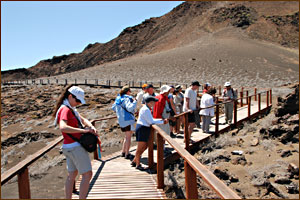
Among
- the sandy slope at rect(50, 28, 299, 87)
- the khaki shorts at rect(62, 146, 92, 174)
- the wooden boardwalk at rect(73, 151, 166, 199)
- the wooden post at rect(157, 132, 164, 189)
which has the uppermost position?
the sandy slope at rect(50, 28, 299, 87)

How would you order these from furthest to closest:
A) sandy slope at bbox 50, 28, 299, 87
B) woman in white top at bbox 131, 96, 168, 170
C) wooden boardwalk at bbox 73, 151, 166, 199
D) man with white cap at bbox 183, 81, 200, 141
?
sandy slope at bbox 50, 28, 299, 87 → man with white cap at bbox 183, 81, 200, 141 → woman in white top at bbox 131, 96, 168, 170 → wooden boardwalk at bbox 73, 151, 166, 199

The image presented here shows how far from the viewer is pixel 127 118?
5.63 meters

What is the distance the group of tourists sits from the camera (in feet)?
10.9

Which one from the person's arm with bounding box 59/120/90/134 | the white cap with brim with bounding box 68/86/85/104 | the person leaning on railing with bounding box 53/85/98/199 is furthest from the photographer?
the white cap with brim with bounding box 68/86/85/104

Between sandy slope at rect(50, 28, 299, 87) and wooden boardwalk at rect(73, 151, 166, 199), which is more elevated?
sandy slope at rect(50, 28, 299, 87)

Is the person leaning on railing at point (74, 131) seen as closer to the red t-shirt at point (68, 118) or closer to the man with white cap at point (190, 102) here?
the red t-shirt at point (68, 118)

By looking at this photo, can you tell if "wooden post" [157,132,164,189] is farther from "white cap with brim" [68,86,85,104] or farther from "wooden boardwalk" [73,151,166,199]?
"white cap with brim" [68,86,85,104]

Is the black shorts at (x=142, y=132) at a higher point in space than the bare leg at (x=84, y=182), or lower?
higher

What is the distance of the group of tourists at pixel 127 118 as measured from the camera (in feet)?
10.9

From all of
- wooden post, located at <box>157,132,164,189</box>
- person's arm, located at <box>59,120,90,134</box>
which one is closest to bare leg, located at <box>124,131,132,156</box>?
wooden post, located at <box>157,132,164,189</box>

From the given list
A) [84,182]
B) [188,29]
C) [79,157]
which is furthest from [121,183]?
[188,29]

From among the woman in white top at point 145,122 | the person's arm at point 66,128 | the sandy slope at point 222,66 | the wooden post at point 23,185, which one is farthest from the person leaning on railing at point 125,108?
the sandy slope at point 222,66

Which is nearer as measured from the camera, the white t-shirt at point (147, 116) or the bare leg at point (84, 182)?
the bare leg at point (84, 182)

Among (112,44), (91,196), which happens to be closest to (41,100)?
(91,196)
